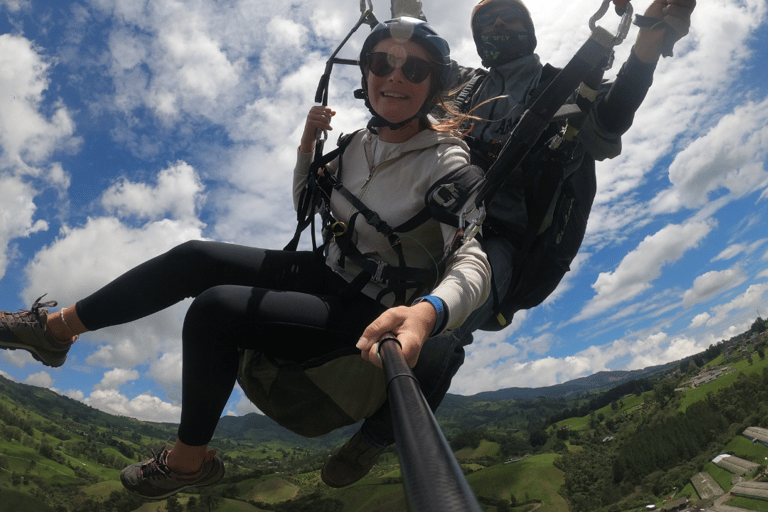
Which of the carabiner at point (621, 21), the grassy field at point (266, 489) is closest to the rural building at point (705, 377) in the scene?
the grassy field at point (266, 489)

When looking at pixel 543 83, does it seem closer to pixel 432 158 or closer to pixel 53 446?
pixel 432 158

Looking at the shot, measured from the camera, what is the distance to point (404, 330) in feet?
3.96

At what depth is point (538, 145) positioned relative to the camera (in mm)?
2676

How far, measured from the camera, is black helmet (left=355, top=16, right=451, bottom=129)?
238cm

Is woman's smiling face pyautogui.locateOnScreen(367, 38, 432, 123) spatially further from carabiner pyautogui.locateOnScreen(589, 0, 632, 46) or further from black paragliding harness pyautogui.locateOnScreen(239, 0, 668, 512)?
carabiner pyautogui.locateOnScreen(589, 0, 632, 46)

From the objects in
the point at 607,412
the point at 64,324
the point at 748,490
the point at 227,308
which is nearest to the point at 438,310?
the point at 227,308

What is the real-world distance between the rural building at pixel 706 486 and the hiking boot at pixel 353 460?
133176 mm

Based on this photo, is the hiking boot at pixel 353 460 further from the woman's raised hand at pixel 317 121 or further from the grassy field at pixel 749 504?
the grassy field at pixel 749 504

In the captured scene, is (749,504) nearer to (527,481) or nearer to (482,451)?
(527,481)

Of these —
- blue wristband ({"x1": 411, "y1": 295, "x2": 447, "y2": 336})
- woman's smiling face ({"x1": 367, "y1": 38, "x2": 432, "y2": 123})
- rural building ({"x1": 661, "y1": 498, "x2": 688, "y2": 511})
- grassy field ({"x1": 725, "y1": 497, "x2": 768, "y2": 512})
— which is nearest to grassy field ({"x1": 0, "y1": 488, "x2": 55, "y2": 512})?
woman's smiling face ({"x1": 367, "y1": 38, "x2": 432, "y2": 123})

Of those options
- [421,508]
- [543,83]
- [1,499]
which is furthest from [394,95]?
[1,499]

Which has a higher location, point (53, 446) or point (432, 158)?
point (53, 446)

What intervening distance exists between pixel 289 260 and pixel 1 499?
7521cm

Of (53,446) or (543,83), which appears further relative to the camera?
(53,446)
